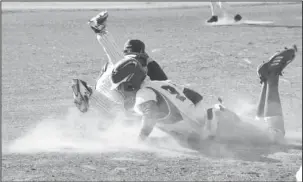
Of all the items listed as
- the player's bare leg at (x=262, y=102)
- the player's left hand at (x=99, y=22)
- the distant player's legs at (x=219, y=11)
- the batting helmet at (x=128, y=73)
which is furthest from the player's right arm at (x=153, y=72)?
the distant player's legs at (x=219, y=11)

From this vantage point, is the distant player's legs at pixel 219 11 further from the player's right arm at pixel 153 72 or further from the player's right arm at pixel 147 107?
the player's right arm at pixel 147 107

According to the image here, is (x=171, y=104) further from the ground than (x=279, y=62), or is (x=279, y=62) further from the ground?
(x=279, y=62)

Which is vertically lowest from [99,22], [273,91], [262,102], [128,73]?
[262,102]

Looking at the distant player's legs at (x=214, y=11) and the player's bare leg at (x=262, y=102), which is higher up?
the distant player's legs at (x=214, y=11)

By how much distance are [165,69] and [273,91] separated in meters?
6.19

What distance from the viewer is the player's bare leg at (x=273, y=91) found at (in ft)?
26.0

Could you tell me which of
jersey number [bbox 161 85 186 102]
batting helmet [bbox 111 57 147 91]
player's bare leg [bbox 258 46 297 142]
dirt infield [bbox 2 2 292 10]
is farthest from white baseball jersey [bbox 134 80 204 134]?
dirt infield [bbox 2 2 292 10]

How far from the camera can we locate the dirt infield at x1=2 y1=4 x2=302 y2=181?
23.7ft

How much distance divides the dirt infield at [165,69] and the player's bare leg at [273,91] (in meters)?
0.23

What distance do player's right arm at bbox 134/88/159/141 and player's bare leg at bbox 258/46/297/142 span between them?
1.31 meters

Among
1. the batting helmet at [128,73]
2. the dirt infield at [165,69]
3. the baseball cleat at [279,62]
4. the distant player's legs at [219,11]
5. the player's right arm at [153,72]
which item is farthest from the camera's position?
the distant player's legs at [219,11]

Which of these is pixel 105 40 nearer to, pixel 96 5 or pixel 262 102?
pixel 262 102

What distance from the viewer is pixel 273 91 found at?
7996 millimetres

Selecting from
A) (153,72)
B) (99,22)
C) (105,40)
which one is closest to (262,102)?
(153,72)
